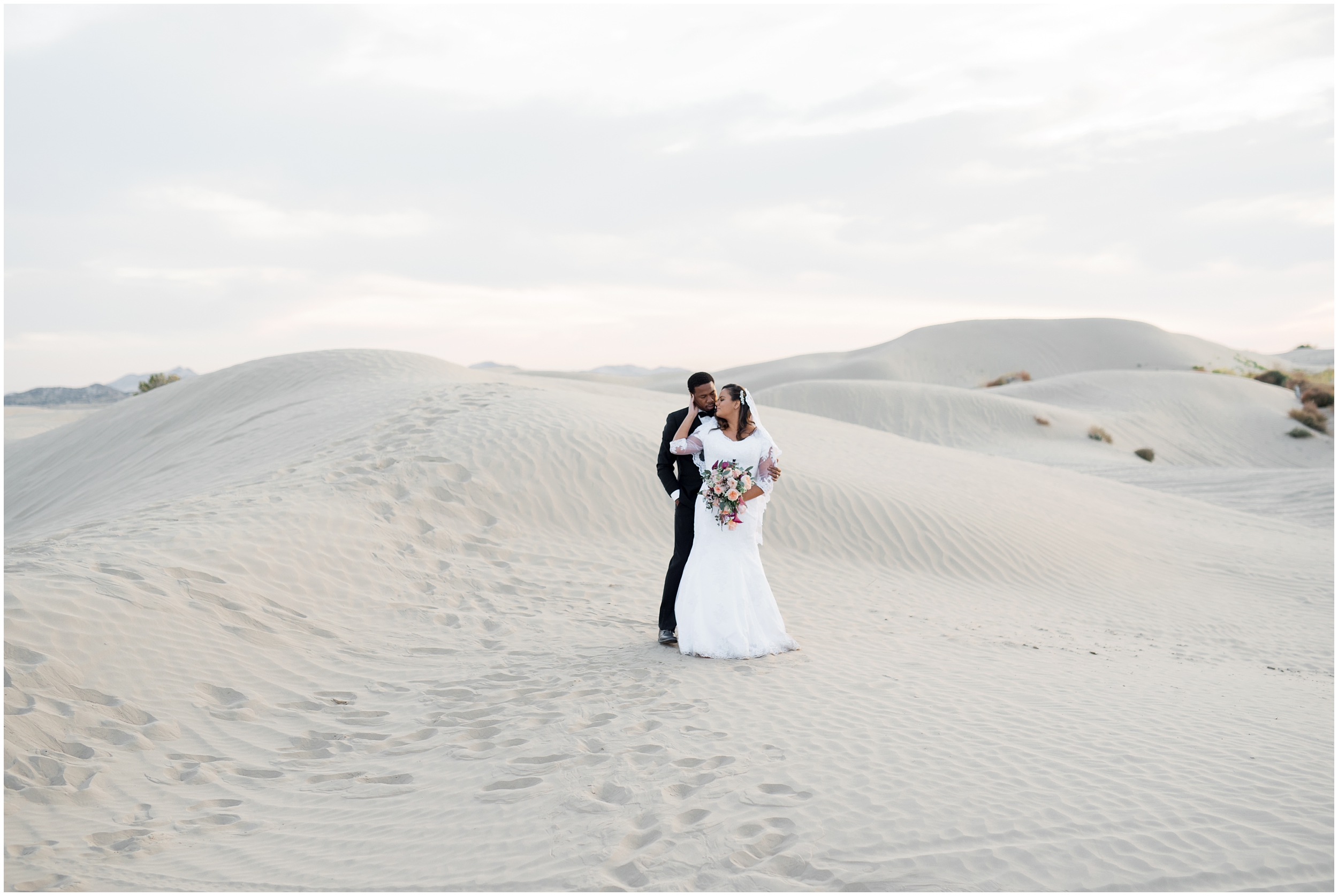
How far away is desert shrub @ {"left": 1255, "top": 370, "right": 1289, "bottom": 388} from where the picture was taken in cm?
3869

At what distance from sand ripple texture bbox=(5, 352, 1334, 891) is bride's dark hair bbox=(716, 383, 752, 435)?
179 centimetres

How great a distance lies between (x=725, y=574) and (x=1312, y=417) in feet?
110

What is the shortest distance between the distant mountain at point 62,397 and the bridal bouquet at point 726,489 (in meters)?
63.4

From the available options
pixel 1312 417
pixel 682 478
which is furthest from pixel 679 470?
pixel 1312 417

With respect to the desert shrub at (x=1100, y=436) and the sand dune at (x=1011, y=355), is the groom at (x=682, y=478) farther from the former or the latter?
the sand dune at (x=1011, y=355)

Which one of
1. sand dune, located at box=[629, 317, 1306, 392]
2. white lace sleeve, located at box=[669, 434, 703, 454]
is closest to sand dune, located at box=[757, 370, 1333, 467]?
white lace sleeve, located at box=[669, 434, 703, 454]

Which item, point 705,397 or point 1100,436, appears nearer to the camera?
point 705,397

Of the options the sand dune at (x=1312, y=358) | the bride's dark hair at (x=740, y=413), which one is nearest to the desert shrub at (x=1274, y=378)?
the sand dune at (x=1312, y=358)

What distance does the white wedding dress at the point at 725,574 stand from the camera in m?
6.38

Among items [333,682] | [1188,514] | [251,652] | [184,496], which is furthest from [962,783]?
[1188,514]

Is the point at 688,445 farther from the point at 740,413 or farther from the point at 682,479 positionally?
the point at 740,413

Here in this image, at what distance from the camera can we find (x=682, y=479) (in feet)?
21.8

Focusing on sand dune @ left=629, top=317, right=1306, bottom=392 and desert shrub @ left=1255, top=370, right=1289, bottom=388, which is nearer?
desert shrub @ left=1255, top=370, right=1289, bottom=388

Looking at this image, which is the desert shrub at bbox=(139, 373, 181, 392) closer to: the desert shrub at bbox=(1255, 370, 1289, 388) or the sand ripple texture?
the sand ripple texture
